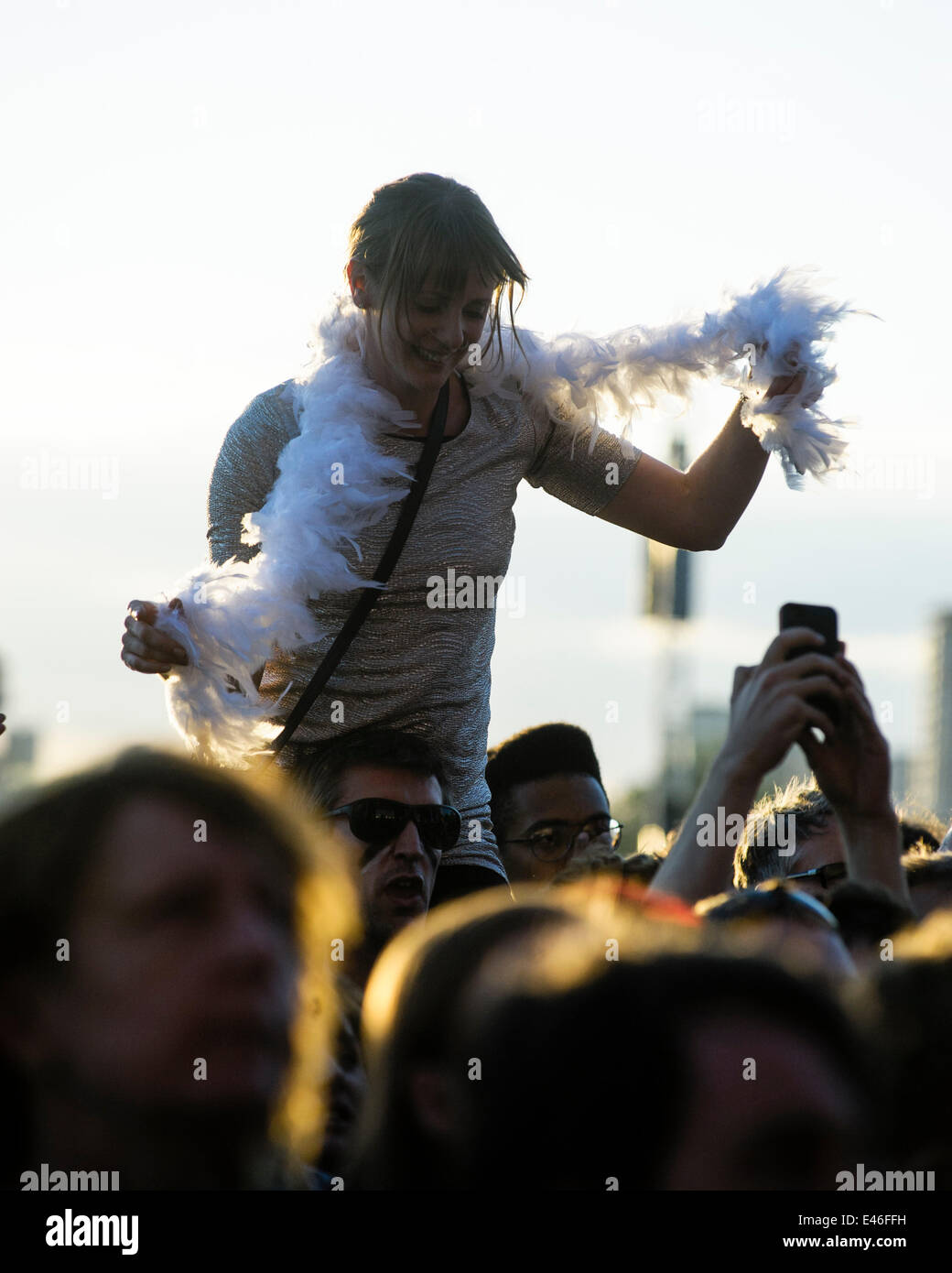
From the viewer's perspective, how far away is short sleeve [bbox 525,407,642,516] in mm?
3158

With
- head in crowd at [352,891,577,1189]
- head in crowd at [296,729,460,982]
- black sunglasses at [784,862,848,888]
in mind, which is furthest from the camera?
black sunglasses at [784,862,848,888]

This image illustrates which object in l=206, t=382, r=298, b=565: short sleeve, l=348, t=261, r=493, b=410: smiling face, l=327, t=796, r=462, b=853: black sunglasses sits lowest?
l=327, t=796, r=462, b=853: black sunglasses

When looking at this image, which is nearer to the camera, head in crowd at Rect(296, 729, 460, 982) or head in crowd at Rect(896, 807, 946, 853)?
head in crowd at Rect(296, 729, 460, 982)

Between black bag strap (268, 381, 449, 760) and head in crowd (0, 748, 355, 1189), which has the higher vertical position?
black bag strap (268, 381, 449, 760)

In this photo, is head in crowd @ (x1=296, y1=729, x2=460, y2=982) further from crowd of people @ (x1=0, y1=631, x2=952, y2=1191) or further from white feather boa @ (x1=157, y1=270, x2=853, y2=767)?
crowd of people @ (x1=0, y1=631, x2=952, y2=1191)

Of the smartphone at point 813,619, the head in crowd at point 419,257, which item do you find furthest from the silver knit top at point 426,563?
the smartphone at point 813,619

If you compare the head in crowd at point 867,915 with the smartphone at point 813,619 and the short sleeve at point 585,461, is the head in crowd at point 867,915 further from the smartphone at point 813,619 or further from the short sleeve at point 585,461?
the short sleeve at point 585,461

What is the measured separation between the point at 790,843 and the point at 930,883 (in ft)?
2.85

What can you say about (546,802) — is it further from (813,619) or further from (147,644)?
(813,619)

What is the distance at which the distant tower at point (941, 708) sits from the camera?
5891 cm

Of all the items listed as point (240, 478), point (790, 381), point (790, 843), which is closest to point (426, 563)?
point (240, 478)

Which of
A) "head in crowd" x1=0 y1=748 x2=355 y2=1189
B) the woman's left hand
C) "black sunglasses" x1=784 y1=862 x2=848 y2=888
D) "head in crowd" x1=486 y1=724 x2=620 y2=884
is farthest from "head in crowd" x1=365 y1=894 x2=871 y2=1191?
"head in crowd" x1=486 y1=724 x2=620 y2=884

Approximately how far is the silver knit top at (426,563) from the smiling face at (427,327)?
0.17 meters
